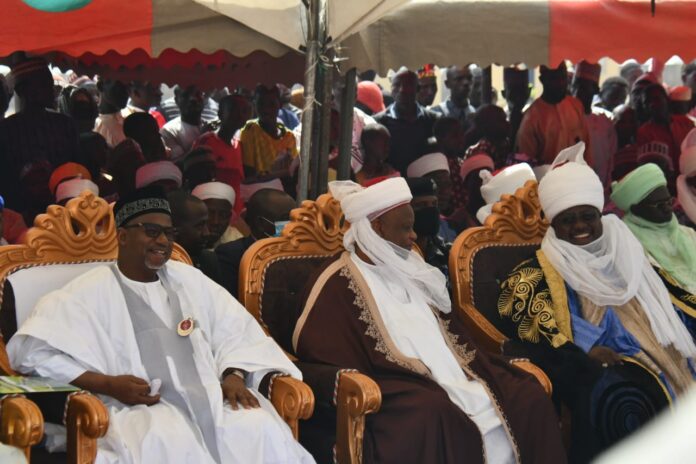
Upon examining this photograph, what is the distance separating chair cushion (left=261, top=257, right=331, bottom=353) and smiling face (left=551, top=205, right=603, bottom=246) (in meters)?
1.38

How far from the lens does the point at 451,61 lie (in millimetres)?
6297

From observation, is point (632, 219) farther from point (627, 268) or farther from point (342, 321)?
point (342, 321)

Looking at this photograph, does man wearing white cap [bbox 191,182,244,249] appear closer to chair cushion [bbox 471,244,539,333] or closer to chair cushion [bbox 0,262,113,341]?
chair cushion [bbox 471,244,539,333]

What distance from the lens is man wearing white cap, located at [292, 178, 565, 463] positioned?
4.55 meters

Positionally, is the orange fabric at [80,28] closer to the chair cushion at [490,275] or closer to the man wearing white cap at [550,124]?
the chair cushion at [490,275]

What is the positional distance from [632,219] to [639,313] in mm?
906

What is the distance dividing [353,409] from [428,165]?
12.6 ft

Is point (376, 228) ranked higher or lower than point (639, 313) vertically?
higher

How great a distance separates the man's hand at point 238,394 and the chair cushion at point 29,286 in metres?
0.87

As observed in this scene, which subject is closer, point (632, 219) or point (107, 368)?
point (107, 368)

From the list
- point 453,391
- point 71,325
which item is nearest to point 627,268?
point 453,391

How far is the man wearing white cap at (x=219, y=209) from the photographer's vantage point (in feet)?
21.1

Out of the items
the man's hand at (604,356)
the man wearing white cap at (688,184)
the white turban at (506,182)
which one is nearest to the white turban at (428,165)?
the white turban at (506,182)

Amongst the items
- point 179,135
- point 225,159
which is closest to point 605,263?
point 225,159
